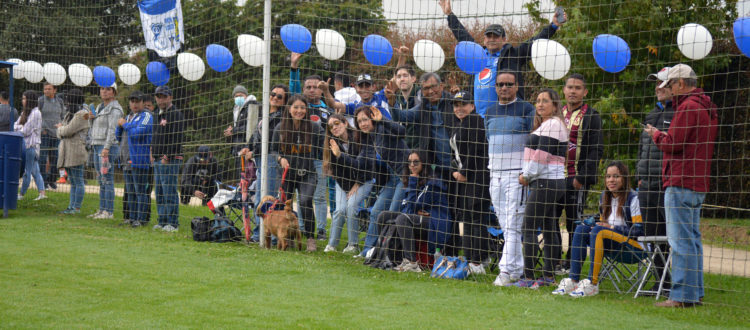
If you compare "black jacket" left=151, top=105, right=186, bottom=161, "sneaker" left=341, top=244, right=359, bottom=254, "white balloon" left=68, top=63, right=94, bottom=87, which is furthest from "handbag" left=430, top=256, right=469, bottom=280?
"white balloon" left=68, top=63, right=94, bottom=87

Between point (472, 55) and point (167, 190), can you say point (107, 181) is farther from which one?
point (472, 55)

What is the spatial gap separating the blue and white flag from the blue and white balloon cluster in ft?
1.35

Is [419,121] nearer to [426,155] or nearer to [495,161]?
[426,155]

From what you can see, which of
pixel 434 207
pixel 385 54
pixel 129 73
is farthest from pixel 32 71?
pixel 434 207

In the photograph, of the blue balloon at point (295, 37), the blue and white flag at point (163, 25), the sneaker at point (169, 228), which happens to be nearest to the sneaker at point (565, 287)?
the blue balloon at point (295, 37)

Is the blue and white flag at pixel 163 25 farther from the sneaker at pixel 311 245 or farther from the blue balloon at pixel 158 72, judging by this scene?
the sneaker at pixel 311 245

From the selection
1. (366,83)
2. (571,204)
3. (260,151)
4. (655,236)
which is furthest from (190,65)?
(655,236)

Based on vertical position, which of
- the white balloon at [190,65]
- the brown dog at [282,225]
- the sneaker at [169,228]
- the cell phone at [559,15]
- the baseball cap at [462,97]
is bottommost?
the sneaker at [169,228]

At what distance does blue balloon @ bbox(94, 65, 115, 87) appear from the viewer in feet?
33.1

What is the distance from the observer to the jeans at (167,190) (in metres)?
9.12

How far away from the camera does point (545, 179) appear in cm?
606

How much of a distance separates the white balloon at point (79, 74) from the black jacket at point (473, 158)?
6.50 meters

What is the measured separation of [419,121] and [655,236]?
253 cm

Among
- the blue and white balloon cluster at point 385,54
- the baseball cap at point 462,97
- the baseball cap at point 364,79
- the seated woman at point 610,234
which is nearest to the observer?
the seated woman at point 610,234
